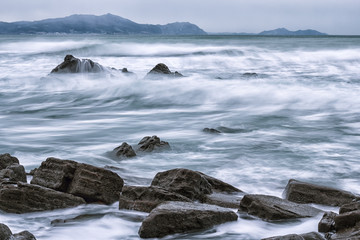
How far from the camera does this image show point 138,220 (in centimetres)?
465

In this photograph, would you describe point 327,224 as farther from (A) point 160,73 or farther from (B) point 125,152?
(A) point 160,73

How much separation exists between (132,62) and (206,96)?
1309 centimetres

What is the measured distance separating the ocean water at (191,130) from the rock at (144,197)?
123 millimetres

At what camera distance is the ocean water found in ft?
15.6

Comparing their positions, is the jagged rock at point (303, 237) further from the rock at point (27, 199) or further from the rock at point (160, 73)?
the rock at point (160, 73)

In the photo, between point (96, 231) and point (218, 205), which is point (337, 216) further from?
point (96, 231)

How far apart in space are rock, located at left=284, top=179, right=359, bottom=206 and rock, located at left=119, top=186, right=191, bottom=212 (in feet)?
3.87

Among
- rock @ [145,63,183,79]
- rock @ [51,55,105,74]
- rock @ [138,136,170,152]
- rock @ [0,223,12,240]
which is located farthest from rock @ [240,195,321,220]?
rock @ [51,55,105,74]

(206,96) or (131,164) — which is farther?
(206,96)

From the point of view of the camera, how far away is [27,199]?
484 centimetres

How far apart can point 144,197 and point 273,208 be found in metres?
1.20

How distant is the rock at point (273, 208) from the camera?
4.62 meters

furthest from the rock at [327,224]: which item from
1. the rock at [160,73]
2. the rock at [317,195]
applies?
the rock at [160,73]

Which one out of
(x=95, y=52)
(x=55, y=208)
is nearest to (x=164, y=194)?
(x=55, y=208)
